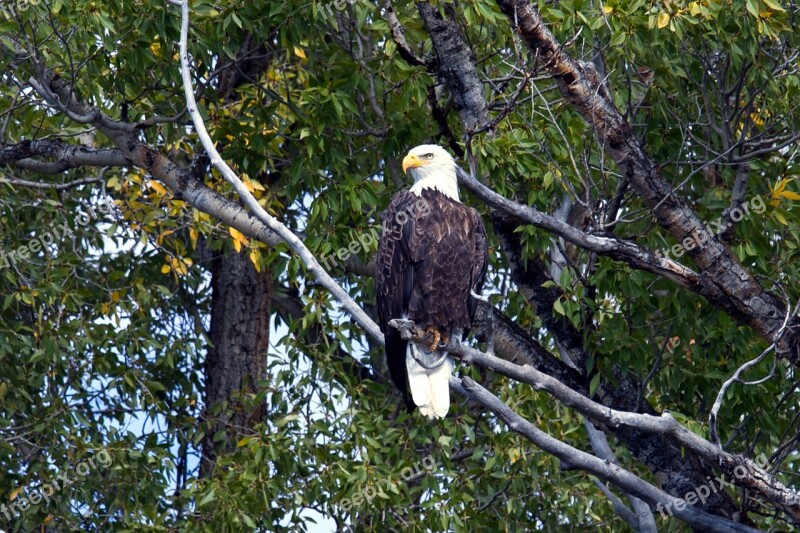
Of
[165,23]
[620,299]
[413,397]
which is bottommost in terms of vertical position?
[413,397]

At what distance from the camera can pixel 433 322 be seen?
6.14 metres

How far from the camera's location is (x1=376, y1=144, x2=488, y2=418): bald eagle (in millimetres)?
6066

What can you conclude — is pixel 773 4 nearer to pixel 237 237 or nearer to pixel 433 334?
pixel 433 334

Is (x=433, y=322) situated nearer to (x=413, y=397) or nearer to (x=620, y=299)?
(x=413, y=397)

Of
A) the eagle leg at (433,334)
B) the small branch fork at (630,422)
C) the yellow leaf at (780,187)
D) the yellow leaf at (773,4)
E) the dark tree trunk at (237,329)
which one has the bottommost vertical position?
the small branch fork at (630,422)

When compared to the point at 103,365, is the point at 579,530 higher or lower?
lower

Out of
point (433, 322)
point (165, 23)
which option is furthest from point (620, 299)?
point (165, 23)

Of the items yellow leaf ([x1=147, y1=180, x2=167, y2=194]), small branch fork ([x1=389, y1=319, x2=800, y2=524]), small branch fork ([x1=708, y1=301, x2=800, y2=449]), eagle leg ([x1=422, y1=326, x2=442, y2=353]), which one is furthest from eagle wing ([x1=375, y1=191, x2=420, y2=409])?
yellow leaf ([x1=147, y1=180, x2=167, y2=194])

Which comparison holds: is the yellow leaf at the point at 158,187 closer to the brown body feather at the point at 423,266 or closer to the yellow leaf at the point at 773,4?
the brown body feather at the point at 423,266

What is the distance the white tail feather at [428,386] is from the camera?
238 inches

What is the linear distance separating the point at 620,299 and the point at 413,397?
1.62 metres

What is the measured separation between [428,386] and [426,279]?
1.79 ft

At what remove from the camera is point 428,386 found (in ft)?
20.0

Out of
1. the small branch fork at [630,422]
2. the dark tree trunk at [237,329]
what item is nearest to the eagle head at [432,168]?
the small branch fork at [630,422]
